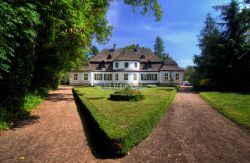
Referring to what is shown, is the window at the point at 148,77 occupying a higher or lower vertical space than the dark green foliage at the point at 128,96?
higher

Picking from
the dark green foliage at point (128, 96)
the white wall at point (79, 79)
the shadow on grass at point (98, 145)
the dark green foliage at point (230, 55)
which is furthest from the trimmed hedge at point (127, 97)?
the white wall at point (79, 79)

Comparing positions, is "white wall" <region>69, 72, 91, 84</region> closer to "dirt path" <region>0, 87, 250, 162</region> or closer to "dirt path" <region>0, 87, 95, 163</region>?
"dirt path" <region>0, 87, 95, 163</region>

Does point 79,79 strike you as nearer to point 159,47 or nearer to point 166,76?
point 166,76

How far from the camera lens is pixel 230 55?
31.9m

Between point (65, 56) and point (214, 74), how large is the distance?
22.7 metres

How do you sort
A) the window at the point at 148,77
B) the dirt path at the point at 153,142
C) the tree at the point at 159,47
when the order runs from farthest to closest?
the tree at the point at 159,47 → the window at the point at 148,77 → the dirt path at the point at 153,142

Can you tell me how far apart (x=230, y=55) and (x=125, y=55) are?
24022mm

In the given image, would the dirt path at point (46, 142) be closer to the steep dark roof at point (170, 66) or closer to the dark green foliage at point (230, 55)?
the dark green foliage at point (230, 55)

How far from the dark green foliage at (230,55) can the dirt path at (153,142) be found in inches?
852

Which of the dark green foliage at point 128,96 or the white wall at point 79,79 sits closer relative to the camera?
the dark green foliage at point 128,96

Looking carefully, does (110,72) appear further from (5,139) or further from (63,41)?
(5,139)

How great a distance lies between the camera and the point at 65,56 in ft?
60.6

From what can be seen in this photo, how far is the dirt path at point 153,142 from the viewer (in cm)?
691

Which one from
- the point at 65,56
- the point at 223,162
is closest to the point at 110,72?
the point at 65,56
